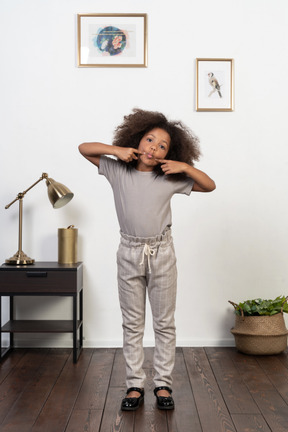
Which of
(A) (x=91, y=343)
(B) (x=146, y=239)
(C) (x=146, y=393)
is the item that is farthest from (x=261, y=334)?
(B) (x=146, y=239)

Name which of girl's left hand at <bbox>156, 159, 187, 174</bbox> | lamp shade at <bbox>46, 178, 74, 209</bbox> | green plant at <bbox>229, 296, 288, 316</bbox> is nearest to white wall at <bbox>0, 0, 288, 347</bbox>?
green plant at <bbox>229, 296, 288, 316</bbox>

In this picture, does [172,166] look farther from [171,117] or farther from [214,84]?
[214,84]

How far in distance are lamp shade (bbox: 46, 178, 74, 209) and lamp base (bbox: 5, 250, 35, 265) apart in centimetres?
34

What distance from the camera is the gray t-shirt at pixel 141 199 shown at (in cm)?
219

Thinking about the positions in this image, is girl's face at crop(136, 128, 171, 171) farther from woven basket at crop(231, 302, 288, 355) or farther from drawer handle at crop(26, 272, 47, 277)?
woven basket at crop(231, 302, 288, 355)

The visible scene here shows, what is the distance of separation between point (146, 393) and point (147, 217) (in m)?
0.79

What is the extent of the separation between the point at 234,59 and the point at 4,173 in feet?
5.06

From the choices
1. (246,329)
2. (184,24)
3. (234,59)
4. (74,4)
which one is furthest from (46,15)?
(246,329)

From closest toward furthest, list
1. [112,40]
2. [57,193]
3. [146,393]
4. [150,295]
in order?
[150,295]
[146,393]
[57,193]
[112,40]

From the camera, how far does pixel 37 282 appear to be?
2949 mm

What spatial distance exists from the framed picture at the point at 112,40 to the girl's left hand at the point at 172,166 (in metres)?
1.30

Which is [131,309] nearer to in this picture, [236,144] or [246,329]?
[246,329]

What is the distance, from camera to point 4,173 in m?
3.27

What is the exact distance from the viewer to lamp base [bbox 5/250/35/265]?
10.0 ft
